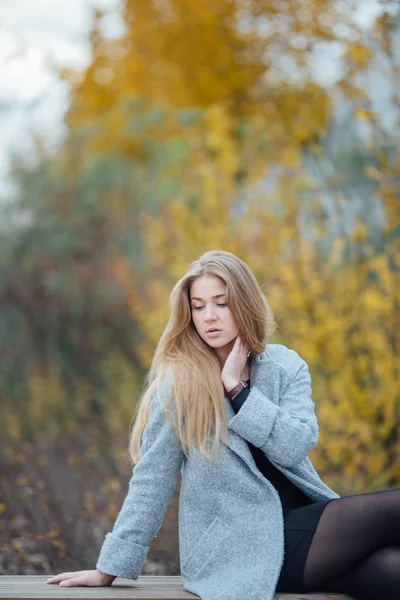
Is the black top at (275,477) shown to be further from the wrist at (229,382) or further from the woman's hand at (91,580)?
the woman's hand at (91,580)

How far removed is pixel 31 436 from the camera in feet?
20.3

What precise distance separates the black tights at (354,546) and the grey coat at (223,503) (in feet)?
0.39

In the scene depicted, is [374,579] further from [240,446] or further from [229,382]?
[229,382]

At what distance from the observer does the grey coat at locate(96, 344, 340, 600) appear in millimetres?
2467

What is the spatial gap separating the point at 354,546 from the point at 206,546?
0.42m

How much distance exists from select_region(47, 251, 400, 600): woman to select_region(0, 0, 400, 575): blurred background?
3.62 ft

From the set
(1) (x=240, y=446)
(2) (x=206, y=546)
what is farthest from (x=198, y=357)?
(2) (x=206, y=546)

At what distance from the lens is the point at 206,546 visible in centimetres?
252

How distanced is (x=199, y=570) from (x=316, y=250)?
3.25m

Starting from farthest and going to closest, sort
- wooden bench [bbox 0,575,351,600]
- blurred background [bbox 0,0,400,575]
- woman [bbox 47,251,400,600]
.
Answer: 1. blurred background [bbox 0,0,400,575]
2. woman [bbox 47,251,400,600]
3. wooden bench [bbox 0,575,351,600]

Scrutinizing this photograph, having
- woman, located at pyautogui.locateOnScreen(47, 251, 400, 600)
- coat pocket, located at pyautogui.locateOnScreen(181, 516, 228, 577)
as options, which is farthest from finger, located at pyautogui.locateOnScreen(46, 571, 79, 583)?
coat pocket, located at pyautogui.locateOnScreen(181, 516, 228, 577)

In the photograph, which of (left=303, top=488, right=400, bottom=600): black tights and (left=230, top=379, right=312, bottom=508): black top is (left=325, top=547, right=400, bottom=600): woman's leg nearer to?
(left=303, top=488, right=400, bottom=600): black tights

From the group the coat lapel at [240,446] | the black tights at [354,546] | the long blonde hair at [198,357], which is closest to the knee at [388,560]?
the black tights at [354,546]

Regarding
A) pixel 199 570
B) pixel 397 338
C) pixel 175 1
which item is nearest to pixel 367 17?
pixel 397 338
